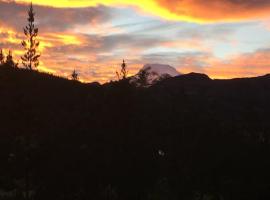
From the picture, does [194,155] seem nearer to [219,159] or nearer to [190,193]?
[219,159]

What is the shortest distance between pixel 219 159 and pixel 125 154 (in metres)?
7.63

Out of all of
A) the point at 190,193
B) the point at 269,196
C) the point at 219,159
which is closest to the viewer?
the point at 269,196

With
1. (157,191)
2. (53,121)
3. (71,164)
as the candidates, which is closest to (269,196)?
(157,191)

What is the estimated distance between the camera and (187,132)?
46.6m

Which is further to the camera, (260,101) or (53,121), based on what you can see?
(260,101)

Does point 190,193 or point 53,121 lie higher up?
point 53,121

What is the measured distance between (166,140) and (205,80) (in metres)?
82.8

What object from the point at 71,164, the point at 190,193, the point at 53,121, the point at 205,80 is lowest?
the point at 190,193

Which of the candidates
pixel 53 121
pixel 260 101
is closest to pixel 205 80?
pixel 260 101

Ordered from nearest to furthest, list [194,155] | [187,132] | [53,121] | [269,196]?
[269,196] < [194,155] < [187,132] < [53,121]

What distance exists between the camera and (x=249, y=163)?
3625 cm

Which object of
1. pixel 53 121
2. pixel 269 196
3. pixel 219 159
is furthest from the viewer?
pixel 53 121

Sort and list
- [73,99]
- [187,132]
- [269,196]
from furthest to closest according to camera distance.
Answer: [73,99], [187,132], [269,196]

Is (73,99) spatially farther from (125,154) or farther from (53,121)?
(125,154)
